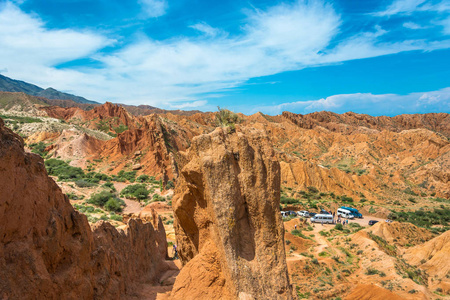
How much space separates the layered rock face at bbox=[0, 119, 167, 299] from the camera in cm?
555

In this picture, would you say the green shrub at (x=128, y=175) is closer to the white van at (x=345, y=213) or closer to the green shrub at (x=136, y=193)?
the green shrub at (x=136, y=193)

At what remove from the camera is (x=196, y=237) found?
1043cm

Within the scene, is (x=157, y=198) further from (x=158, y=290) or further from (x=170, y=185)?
(x=158, y=290)

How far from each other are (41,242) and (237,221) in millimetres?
4980

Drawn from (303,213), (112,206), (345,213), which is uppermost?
(112,206)

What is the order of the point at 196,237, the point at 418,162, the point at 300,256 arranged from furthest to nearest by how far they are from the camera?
1. the point at 418,162
2. the point at 300,256
3. the point at 196,237

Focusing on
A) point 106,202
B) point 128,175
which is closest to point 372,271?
point 106,202

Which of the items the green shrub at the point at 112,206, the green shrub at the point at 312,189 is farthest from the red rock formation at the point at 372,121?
the green shrub at the point at 112,206

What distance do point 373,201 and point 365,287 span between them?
31693 mm

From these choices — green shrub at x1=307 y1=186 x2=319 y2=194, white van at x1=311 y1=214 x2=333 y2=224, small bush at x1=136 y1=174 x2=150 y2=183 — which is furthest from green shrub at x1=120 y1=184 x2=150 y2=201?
green shrub at x1=307 y1=186 x2=319 y2=194

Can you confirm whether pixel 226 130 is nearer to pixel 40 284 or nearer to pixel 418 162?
pixel 40 284

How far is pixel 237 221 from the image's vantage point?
8477mm

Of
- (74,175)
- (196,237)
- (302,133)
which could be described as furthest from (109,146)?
(302,133)

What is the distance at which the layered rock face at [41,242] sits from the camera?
18.2 feet
